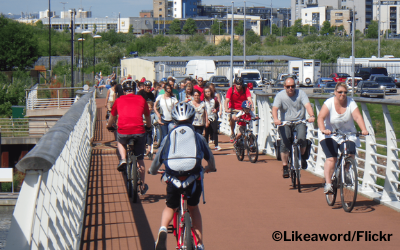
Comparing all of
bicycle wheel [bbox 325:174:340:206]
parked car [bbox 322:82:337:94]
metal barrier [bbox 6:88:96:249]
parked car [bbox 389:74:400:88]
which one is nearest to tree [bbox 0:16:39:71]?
parked car [bbox 322:82:337:94]

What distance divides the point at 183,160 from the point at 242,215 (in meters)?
2.64

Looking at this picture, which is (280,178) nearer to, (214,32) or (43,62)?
(43,62)

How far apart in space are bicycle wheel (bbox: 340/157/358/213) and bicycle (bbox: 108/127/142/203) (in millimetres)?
2926

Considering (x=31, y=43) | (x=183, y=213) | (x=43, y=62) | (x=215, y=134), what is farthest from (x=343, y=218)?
(x=43, y=62)

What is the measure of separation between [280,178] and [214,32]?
16139 centimetres

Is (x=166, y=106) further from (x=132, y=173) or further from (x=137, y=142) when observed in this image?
(x=132, y=173)

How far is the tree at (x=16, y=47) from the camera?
7712 cm

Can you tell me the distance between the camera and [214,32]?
6649 inches

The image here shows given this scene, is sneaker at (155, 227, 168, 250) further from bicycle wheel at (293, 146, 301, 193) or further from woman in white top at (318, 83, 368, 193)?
bicycle wheel at (293, 146, 301, 193)

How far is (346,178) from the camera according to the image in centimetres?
732

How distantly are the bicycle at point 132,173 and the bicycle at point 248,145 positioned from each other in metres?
4.30

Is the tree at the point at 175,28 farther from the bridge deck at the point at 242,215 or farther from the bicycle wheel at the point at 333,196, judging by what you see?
the bicycle wheel at the point at 333,196

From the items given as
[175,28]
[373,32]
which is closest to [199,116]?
[373,32]

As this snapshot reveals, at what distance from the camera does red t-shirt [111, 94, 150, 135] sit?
824cm
